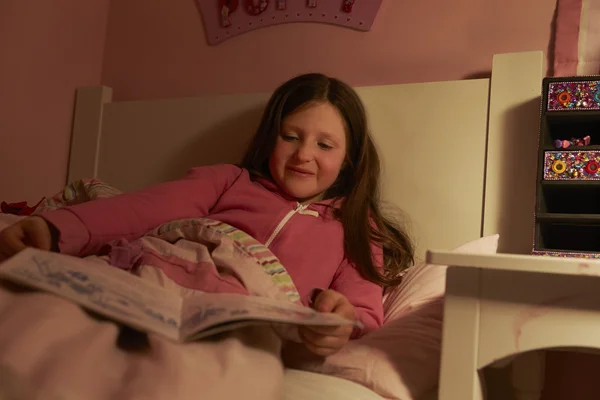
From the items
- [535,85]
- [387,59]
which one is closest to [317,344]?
[535,85]

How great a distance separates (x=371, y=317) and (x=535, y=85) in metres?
0.57

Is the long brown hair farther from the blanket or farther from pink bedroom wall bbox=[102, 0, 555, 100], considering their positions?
the blanket

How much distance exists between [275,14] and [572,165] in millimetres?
809

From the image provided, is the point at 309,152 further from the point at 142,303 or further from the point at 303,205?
the point at 142,303

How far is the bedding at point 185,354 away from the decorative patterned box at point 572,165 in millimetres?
337

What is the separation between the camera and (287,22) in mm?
1427

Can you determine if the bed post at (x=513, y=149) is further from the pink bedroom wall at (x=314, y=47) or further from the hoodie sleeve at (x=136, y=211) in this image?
the hoodie sleeve at (x=136, y=211)

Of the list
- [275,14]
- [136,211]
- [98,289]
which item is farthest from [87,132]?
[98,289]

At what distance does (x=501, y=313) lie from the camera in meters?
0.61

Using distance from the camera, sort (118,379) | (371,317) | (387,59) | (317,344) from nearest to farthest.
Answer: (118,379) → (317,344) → (371,317) → (387,59)

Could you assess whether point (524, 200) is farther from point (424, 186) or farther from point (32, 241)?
point (32, 241)

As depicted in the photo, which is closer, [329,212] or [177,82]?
[329,212]

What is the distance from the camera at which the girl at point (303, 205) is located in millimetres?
881

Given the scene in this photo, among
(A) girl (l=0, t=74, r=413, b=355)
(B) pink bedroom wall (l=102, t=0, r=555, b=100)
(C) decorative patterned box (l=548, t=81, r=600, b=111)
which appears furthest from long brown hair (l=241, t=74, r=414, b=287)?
(C) decorative patterned box (l=548, t=81, r=600, b=111)
